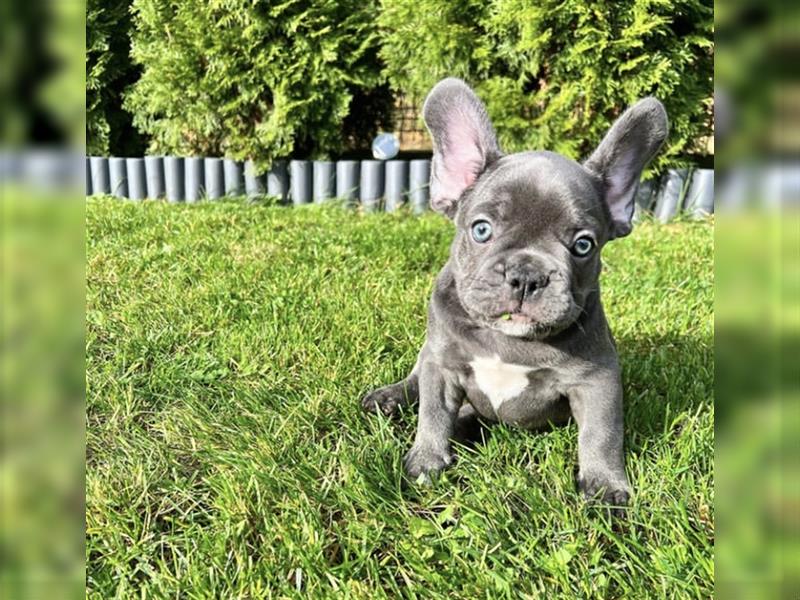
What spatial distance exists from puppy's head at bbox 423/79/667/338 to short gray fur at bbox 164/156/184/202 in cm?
630

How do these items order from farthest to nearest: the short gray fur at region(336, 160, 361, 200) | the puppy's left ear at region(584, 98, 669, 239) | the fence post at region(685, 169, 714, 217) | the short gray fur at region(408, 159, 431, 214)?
the short gray fur at region(336, 160, 361, 200) < the short gray fur at region(408, 159, 431, 214) < the fence post at region(685, 169, 714, 217) < the puppy's left ear at region(584, 98, 669, 239)

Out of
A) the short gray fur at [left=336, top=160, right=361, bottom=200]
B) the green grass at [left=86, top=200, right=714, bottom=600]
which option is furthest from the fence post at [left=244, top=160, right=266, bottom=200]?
the green grass at [left=86, top=200, right=714, bottom=600]

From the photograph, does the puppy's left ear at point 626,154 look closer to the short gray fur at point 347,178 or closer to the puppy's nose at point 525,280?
the puppy's nose at point 525,280

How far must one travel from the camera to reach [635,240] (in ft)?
20.3

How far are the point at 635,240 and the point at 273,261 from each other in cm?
338

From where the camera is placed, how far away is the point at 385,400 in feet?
9.77

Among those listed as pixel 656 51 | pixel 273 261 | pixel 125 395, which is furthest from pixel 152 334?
pixel 656 51

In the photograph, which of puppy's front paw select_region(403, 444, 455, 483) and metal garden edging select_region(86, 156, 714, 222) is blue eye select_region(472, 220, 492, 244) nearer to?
puppy's front paw select_region(403, 444, 455, 483)

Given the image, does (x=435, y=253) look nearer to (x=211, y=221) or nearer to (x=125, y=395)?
(x=211, y=221)

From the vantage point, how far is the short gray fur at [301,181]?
7926mm

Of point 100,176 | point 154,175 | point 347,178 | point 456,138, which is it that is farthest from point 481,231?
point 100,176

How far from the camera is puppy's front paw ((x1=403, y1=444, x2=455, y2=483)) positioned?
7.96 feet

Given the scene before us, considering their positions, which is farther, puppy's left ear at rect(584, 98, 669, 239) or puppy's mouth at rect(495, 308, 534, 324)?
puppy's left ear at rect(584, 98, 669, 239)

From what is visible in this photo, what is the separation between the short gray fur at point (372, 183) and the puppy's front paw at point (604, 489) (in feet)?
19.0
